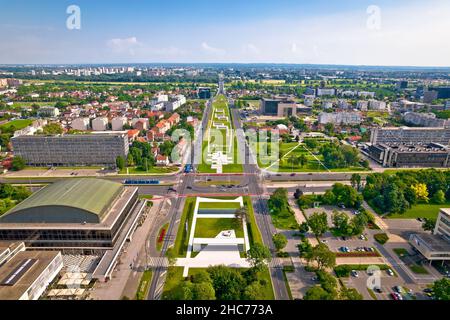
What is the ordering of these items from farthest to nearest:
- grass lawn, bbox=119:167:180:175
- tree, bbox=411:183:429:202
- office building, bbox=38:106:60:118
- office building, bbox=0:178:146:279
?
office building, bbox=38:106:60:118
grass lawn, bbox=119:167:180:175
tree, bbox=411:183:429:202
office building, bbox=0:178:146:279

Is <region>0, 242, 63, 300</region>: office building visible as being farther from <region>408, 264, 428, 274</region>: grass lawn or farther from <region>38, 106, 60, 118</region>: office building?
<region>38, 106, 60, 118</region>: office building

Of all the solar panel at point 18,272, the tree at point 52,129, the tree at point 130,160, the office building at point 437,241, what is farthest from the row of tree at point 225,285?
the tree at point 52,129

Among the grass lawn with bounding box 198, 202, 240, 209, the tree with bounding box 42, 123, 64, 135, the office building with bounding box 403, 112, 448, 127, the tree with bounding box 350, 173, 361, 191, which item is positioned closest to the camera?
the grass lawn with bounding box 198, 202, 240, 209

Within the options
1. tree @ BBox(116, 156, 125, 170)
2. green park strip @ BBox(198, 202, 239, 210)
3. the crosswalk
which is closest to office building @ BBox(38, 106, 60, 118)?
tree @ BBox(116, 156, 125, 170)

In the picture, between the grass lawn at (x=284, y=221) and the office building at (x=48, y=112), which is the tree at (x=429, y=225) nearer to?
the grass lawn at (x=284, y=221)

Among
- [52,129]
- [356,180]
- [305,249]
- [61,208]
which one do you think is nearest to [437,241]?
[305,249]

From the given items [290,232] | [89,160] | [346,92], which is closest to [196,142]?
[89,160]

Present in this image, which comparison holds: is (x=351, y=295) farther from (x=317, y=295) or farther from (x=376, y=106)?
(x=376, y=106)
